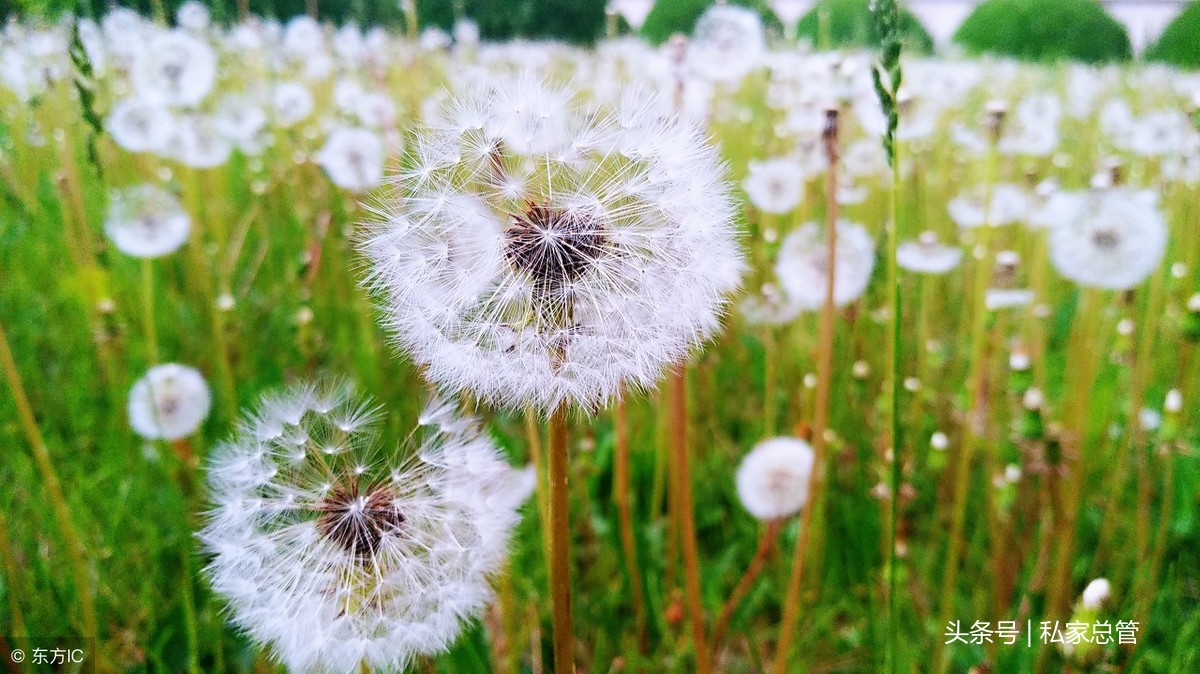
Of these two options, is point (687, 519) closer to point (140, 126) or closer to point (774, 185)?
point (774, 185)

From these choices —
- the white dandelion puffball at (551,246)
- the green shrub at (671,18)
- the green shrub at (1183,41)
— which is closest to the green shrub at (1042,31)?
the green shrub at (1183,41)

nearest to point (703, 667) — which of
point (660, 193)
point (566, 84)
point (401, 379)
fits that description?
point (660, 193)

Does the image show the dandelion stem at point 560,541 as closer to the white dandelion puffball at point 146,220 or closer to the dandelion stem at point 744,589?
the dandelion stem at point 744,589

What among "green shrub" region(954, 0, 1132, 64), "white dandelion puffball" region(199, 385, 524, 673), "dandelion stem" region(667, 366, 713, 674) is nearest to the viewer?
"white dandelion puffball" region(199, 385, 524, 673)

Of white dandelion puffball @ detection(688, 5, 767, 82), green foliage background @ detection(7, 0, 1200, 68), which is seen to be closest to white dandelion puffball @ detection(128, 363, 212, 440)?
green foliage background @ detection(7, 0, 1200, 68)

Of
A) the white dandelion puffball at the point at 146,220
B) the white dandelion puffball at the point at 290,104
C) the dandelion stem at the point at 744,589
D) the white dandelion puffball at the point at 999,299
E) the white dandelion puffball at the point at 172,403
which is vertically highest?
the white dandelion puffball at the point at 290,104

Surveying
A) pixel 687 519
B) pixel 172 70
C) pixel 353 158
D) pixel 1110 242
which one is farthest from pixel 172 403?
pixel 1110 242

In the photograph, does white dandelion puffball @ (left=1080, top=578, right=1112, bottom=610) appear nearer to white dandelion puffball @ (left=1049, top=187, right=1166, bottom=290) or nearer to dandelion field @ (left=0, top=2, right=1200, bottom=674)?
dandelion field @ (left=0, top=2, right=1200, bottom=674)
